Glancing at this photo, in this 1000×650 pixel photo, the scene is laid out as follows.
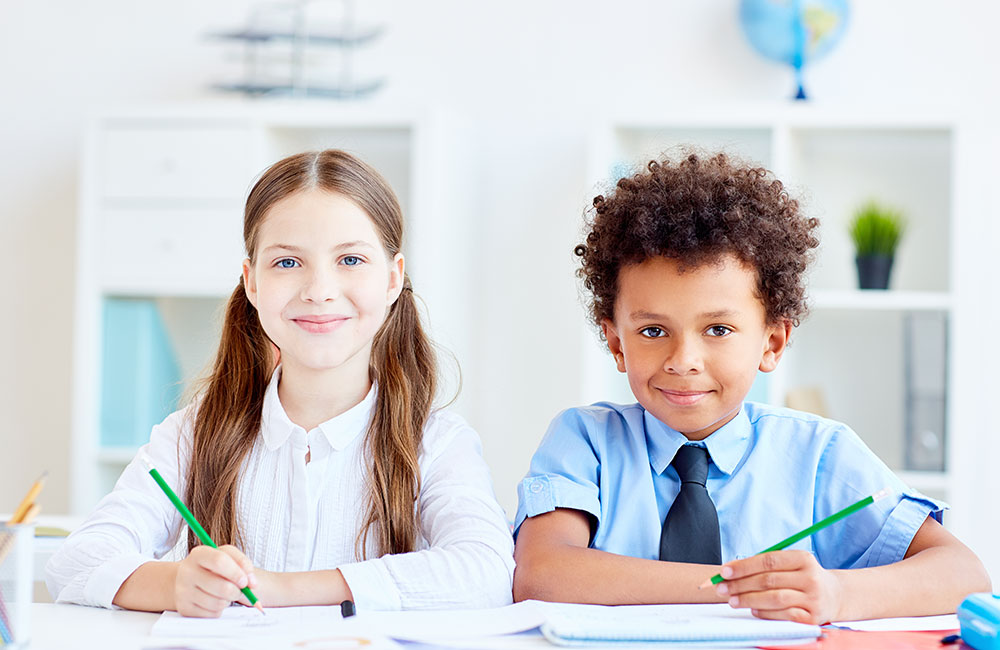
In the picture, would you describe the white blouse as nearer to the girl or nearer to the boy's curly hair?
the girl

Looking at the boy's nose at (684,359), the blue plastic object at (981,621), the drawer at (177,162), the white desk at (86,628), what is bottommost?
the white desk at (86,628)

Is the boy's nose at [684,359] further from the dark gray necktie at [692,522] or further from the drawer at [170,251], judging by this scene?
the drawer at [170,251]

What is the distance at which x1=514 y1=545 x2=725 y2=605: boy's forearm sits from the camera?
1141 millimetres

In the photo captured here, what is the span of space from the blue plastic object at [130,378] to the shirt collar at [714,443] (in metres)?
1.77

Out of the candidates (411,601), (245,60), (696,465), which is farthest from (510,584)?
(245,60)

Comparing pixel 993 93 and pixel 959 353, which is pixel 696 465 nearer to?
pixel 959 353

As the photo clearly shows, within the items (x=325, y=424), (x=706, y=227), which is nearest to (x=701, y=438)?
(x=706, y=227)

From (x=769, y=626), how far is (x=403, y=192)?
1.96 meters

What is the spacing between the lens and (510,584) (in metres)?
1.22

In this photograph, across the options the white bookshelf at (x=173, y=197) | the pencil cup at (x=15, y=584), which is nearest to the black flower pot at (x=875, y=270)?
the white bookshelf at (x=173, y=197)

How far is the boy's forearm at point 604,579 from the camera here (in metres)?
1.14

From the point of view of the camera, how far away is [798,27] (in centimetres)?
271

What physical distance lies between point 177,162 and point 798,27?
5.28 ft

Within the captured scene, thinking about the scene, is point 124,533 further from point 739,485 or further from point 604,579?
point 739,485
